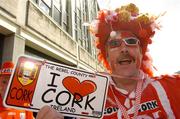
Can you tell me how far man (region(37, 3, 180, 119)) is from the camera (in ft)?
6.89

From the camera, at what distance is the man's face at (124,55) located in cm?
230

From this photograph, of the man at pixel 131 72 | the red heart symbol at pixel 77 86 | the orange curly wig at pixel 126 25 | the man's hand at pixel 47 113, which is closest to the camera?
the man's hand at pixel 47 113

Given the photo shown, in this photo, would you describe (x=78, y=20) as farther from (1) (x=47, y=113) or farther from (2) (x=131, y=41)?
(1) (x=47, y=113)

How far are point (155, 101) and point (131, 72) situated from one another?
295 mm

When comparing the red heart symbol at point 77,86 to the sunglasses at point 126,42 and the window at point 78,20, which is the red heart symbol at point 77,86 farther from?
the window at point 78,20

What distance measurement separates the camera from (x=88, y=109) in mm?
2000

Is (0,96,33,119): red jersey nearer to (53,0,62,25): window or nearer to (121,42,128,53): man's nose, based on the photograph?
(121,42,128,53): man's nose

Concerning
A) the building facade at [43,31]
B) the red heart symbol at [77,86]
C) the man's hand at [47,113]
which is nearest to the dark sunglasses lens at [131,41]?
the red heart symbol at [77,86]

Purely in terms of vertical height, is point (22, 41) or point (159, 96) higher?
point (22, 41)

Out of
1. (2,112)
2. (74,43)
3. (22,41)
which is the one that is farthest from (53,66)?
(74,43)

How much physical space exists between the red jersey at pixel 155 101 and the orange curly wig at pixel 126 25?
0.45m

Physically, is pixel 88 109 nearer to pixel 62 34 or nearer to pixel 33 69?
pixel 33 69

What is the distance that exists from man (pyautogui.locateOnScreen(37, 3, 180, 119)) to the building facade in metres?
1.00

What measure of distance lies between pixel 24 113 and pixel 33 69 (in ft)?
8.01
